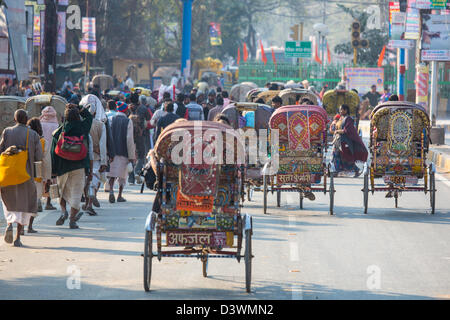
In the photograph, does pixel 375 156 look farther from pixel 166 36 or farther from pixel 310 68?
pixel 166 36

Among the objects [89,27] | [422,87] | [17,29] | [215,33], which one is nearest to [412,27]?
[422,87]

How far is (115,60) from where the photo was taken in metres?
58.8

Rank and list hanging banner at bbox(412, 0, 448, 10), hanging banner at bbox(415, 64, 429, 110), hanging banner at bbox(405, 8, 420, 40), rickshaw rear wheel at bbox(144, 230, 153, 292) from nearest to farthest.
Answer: rickshaw rear wheel at bbox(144, 230, 153, 292) → hanging banner at bbox(412, 0, 448, 10) → hanging banner at bbox(415, 64, 429, 110) → hanging banner at bbox(405, 8, 420, 40)

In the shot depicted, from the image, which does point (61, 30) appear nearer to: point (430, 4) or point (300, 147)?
point (430, 4)

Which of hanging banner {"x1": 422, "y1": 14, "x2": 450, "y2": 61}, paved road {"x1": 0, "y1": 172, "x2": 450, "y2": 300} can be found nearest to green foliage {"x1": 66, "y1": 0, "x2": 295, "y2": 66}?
hanging banner {"x1": 422, "y1": 14, "x2": 450, "y2": 61}

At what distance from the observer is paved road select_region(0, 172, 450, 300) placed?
8.59m

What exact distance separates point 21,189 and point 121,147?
452 cm

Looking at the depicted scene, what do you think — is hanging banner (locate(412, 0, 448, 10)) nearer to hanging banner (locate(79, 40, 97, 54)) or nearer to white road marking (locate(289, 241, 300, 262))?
hanging banner (locate(79, 40, 97, 54))

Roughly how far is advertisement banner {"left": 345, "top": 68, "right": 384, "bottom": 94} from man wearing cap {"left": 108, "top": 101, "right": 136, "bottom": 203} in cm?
2936

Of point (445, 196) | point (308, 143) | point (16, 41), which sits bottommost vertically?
point (445, 196)

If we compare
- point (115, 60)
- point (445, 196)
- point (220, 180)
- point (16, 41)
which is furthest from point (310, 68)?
point (220, 180)

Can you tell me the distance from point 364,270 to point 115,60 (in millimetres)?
50467

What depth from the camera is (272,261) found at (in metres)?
10.2

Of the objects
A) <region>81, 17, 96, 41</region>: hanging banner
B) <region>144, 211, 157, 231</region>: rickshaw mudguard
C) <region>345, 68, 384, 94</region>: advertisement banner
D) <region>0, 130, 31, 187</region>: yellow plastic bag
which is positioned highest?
<region>81, 17, 96, 41</region>: hanging banner
